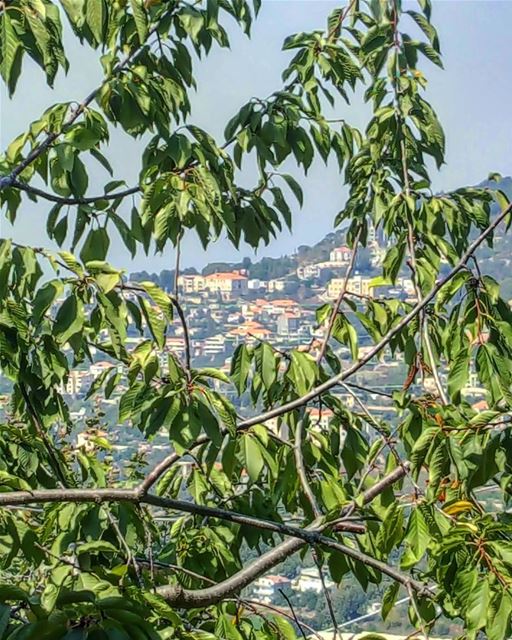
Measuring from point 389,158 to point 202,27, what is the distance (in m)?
0.80

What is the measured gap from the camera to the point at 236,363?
234 cm

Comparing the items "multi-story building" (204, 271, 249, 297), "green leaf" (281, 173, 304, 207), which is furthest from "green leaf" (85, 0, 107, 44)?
"multi-story building" (204, 271, 249, 297)

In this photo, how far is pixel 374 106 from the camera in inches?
114

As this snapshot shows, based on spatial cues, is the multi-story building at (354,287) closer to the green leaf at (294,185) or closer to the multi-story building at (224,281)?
the green leaf at (294,185)

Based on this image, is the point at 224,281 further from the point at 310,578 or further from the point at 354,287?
the point at 310,578

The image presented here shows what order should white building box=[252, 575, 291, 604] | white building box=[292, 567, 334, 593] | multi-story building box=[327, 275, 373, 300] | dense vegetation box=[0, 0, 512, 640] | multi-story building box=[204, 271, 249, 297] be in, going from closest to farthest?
dense vegetation box=[0, 0, 512, 640] → white building box=[292, 567, 334, 593] → multi-story building box=[327, 275, 373, 300] → white building box=[252, 575, 291, 604] → multi-story building box=[204, 271, 249, 297]

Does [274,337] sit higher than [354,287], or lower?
lower

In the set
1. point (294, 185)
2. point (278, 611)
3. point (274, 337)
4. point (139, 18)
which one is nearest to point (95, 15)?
point (139, 18)

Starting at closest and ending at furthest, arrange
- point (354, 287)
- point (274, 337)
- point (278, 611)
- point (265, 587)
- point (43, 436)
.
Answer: point (278, 611) → point (43, 436) → point (354, 287) → point (274, 337) → point (265, 587)

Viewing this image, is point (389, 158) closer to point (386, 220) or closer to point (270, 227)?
point (386, 220)

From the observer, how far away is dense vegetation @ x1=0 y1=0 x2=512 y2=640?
1.76 m

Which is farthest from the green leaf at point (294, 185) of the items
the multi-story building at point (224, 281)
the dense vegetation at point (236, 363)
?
the multi-story building at point (224, 281)

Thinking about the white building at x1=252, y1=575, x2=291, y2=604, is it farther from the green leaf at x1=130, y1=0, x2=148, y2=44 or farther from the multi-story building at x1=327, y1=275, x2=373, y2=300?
the green leaf at x1=130, y1=0, x2=148, y2=44

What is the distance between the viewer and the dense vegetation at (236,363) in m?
1.76
